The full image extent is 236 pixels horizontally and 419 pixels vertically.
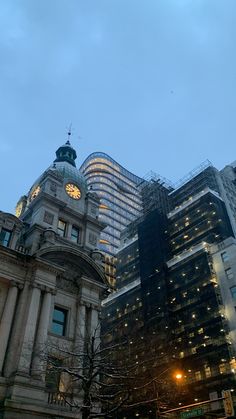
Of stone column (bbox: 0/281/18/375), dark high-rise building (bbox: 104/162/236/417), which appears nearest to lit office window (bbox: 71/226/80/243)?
stone column (bbox: 0/281/18/375)

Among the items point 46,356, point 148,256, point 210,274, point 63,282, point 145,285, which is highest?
point 148,256

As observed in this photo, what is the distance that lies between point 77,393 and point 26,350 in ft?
17.0

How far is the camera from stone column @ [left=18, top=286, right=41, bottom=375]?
28.7 meters

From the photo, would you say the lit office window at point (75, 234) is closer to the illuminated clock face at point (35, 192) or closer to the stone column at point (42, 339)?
the illuminated clock face at point (35, 192)

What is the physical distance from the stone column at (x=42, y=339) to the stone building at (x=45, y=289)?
2.8 inches

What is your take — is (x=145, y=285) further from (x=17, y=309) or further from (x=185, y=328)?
(x=17, y=309)

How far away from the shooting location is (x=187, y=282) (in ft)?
262

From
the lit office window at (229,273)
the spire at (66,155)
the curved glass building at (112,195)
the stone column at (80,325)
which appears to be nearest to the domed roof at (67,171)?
the spire at (66,155)

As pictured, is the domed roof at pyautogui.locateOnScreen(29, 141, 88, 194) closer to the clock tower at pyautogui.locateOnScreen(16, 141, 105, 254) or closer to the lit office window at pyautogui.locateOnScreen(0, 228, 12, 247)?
the clock tower at pyautogui.locateOnScreen(16, 141, 105, 254)

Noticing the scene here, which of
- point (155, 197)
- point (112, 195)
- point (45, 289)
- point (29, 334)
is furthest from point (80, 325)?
point (112, 195)

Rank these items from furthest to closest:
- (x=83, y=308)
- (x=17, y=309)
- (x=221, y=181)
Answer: (x=221, y=181) < (x=83, y=308) < (x=17, y=309)

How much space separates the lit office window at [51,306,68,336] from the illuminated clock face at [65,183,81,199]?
46.8 feet

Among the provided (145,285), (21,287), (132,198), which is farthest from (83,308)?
(132,198)

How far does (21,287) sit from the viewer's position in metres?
33.3
